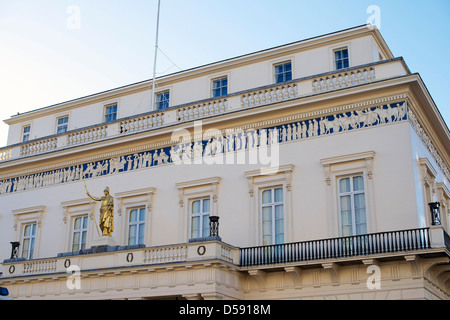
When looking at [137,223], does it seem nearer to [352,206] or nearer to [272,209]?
[272,209]

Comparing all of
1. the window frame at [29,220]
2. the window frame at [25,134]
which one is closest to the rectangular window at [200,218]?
the window frame at [29,220]

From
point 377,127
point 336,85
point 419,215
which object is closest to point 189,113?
point 336,85

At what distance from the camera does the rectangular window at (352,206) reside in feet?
62.1

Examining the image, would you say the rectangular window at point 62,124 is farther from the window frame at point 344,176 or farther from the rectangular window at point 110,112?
the window frame at point 344,176

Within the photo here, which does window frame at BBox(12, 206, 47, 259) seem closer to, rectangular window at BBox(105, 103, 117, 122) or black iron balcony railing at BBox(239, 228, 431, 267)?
rectangular window at BBox(105, 103, 117, 122)

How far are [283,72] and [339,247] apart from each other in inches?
330

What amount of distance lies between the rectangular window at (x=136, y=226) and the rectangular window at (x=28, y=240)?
15.3ft

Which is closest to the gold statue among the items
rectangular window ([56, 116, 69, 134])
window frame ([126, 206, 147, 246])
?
window frame ([126, 206, 147, 246])

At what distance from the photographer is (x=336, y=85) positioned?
66.5 ft

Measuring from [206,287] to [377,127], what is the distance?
7437 millimetres

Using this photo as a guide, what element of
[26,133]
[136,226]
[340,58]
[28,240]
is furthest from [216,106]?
[26,133]

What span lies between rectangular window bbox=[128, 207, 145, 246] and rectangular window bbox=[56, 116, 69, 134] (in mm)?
7641
